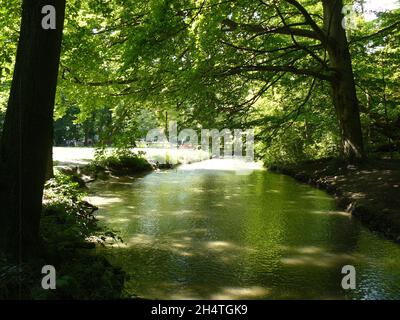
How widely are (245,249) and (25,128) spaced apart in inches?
211

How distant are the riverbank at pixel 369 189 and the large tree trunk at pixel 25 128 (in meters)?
7.83

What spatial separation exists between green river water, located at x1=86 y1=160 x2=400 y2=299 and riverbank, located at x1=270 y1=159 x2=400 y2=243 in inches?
14.9

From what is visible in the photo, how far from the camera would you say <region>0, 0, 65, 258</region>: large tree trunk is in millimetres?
5520

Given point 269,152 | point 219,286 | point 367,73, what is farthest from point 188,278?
point 269,152

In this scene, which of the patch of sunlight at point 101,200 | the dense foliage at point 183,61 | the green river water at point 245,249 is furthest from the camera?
the patch of sunlight at point 101,200

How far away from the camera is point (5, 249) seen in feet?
18.0

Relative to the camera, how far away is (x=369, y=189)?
1356cm

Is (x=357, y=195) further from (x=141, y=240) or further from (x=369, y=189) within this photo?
(x=141, y=240)

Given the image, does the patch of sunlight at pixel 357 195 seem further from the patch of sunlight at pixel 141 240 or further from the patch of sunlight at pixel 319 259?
the patch of sunlight at pixel 141 240

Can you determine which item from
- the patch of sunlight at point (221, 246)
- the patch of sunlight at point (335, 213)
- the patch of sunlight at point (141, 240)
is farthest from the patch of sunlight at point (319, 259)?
the patch of sunlight at point (335, 213)

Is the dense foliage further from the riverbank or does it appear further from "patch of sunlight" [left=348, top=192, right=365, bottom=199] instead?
"patch of sunlight" [left=348, top=192, right=365, bottom=199]

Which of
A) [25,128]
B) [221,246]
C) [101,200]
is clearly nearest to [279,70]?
[101,200]

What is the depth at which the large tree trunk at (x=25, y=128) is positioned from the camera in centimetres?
552
